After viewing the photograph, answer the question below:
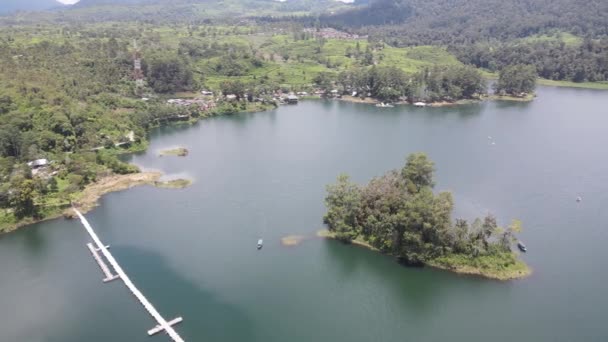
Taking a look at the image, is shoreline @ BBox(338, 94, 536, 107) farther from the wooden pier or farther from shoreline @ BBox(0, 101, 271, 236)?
the wooden pier

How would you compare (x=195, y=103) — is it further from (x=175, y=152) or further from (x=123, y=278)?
(x=123, y=278)

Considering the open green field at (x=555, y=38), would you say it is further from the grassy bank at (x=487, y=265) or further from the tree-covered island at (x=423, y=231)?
the grassy bank at (x=487, y=265)

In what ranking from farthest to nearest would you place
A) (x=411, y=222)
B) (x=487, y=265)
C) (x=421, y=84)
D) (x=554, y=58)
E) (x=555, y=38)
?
(x=555, y=38), (x=554, y=58), (x=421, y=84), (x=411, y=222), (x=487, y=265)

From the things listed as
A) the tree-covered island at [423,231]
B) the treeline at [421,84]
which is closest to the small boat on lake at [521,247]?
the tree-covered island at [423,231]

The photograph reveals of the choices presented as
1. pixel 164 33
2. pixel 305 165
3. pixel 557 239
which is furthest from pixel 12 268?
pixel 164 33

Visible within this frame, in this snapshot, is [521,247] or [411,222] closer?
[411,222]

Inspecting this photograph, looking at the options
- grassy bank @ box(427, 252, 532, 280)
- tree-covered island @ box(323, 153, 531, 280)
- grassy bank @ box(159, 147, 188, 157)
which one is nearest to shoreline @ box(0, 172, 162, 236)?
grassy bank @ box(159, 147, 188, 157)

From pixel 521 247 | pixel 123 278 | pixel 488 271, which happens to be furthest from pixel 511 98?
pixel 123 278
